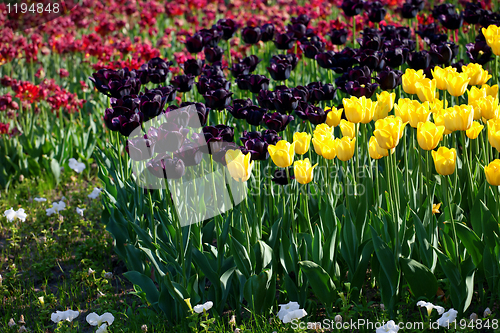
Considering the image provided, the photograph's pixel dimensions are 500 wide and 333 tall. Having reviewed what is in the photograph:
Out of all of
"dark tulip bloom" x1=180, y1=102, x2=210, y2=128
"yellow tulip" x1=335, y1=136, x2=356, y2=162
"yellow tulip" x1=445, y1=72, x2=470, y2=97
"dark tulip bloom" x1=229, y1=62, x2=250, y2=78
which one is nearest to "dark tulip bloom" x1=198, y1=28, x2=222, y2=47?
"dark tulip bloom" x1=229, y1=62, x2=250, y2=78

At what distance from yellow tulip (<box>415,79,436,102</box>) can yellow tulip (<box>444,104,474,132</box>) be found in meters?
0.40

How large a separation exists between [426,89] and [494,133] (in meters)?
0.58

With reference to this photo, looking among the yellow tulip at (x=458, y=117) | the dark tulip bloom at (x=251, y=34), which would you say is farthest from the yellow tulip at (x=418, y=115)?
the dark tulip bloom at (x=251, y=34)

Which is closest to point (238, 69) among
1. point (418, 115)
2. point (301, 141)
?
point (301, 141)

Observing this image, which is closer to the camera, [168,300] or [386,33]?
[168,300]

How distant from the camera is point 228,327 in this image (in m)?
2.47

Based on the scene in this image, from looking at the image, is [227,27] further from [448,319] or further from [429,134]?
[448,319]

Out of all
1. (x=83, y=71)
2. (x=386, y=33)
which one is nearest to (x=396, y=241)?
(x=386, y=33)

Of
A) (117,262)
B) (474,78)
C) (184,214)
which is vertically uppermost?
(474,78)

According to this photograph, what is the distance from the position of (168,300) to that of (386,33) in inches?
116

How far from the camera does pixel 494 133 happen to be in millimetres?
2105

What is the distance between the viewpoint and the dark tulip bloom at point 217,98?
297 cm

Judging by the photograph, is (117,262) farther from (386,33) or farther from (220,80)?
(386,33)

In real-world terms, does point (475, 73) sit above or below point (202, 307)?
above
